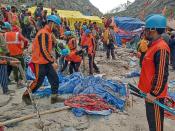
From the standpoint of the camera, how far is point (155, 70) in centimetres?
513

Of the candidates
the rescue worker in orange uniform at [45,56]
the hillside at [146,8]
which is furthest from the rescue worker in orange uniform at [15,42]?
the hillside at [146,8]

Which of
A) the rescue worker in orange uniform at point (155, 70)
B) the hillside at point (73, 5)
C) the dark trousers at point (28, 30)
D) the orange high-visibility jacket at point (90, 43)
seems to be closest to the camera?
the rescue worker in orange uniform at point (155, 70)

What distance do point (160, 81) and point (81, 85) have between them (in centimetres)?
409

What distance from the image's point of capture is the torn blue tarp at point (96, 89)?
27.3ft

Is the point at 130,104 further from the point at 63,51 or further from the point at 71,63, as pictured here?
the point at 71,63

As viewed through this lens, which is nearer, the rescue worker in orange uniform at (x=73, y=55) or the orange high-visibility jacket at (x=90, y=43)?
the rescue worker in orange uniform at (x=73, y=55)

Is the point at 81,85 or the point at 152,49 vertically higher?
the point at 152,49

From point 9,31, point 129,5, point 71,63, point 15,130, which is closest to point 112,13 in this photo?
point 129,5

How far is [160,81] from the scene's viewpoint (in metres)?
5.08

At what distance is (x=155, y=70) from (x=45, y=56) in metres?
3.34

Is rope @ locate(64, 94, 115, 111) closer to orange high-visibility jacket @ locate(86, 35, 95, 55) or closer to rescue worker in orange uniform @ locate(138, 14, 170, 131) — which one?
rescue worker in orange uniform @ locate(138, 14, 170, 131)

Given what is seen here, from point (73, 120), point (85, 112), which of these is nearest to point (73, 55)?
point (85, 112)

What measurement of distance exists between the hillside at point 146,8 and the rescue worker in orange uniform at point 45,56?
102 feet

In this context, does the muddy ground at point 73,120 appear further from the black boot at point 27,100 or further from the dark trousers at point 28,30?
the dark trousers at point 28,30
